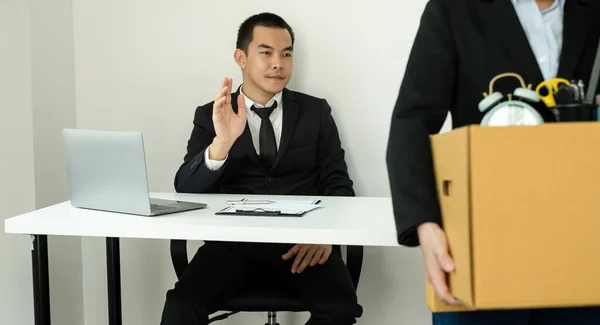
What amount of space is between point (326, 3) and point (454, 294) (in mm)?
1731

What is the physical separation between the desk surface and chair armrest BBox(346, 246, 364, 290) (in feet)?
1.01

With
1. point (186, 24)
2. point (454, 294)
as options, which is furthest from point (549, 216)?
point (186, 24)

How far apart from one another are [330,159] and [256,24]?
0.59 meters

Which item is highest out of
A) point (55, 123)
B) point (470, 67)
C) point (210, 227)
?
point (470, 67)

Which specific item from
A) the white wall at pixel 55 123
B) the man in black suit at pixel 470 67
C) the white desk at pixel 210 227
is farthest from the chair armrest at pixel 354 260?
the white wall at pixel 55 123

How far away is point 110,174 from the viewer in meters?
1.51

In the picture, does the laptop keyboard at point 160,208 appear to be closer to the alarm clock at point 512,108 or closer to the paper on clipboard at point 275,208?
the paper on clipboard at point 275,208

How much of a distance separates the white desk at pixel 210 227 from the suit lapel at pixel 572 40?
475 millimetres

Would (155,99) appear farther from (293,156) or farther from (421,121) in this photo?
(421,121)

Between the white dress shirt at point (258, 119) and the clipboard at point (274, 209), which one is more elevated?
the white dress shirt at point (258, 119)

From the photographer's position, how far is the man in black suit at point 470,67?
94cm

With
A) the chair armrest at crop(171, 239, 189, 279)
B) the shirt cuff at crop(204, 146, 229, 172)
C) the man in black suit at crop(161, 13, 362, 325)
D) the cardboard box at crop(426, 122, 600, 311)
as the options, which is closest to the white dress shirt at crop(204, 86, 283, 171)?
the man in black suit at crop(161, 13, 362, 325)

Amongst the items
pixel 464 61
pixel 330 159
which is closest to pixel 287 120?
pixel 330 159

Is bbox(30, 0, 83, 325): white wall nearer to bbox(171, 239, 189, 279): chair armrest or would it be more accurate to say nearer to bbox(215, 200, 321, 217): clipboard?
bbox(171, 239, 189, 279): chair armrest
